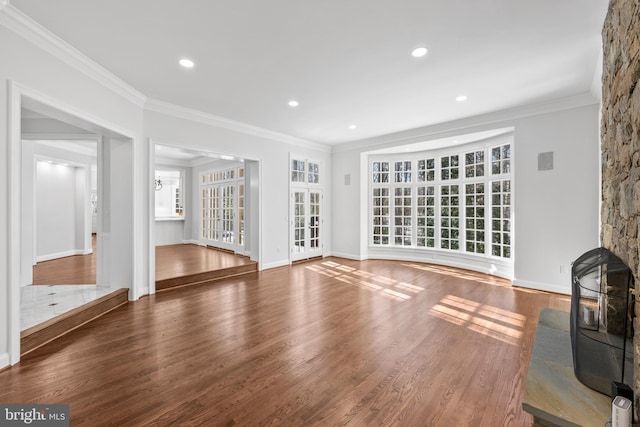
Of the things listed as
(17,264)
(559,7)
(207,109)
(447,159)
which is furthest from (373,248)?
(17,264)

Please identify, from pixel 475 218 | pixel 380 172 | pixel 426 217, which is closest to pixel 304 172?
pixel 380 172

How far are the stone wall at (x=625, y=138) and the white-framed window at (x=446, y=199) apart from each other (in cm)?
354

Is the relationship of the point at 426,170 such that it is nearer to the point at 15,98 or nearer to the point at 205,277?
the point at 205,277

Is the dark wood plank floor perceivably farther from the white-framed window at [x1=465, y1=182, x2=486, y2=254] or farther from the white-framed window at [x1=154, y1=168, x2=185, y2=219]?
the white-framed window at [x1=465, y1=182, x2=486, y2=254]

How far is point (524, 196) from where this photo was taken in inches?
195

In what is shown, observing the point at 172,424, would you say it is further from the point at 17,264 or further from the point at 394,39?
the point at 394,39

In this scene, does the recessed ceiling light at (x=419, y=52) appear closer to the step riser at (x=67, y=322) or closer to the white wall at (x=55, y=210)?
the step riser at (x=67, y=322)

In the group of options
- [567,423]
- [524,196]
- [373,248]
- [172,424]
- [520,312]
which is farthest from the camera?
[373,248]

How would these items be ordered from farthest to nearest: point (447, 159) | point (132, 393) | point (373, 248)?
point (373, 248), point (447, 159), point (132, 393)

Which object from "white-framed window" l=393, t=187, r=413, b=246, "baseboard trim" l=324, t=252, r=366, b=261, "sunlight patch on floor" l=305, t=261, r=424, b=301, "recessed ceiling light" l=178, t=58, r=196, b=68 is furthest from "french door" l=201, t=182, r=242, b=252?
"recessed ceiling light" l=178, t=58, r=196, b=68

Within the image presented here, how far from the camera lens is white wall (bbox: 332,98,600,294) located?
4363 millimetres

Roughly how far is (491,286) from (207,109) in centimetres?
582

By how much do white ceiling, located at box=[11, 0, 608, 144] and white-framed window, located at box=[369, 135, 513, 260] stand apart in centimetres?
162

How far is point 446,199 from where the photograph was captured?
272 inches
